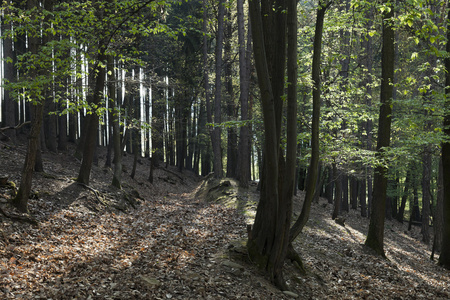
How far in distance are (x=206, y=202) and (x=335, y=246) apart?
751cm

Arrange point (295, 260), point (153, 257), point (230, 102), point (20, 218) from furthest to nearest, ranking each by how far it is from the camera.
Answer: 1. point (230, 102)
2. point (295, 260)
3. point (20, 218)
4. point (153, 257)

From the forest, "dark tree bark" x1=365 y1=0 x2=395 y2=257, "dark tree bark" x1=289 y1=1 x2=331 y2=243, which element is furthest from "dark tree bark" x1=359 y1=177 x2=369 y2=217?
"dark tree bark" x1=289 y1=1 x2=331 y2=243

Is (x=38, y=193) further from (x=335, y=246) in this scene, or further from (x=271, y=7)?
(x=335, y=246)

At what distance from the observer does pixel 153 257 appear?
7422mm

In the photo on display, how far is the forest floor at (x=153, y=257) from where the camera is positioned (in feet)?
18.9

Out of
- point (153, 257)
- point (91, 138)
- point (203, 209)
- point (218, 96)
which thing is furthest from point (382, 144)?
point (218, 96)

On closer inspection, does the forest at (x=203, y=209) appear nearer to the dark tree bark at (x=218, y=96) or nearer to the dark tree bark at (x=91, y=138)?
the dark tree bark at (x=91, y=138)

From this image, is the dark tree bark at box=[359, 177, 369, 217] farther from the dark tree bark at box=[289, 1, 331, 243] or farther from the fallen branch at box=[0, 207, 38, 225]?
the fallen branch at box=[0, 207, 38, 225]

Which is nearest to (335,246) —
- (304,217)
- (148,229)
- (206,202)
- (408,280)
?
(408,280)

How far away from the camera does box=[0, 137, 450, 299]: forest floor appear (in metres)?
5.77

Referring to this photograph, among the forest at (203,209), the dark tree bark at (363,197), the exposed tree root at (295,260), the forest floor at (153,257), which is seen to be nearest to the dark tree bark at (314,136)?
the forest at (203,209)

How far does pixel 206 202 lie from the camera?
17297 mm

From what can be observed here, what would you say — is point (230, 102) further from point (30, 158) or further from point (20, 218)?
point (20, 218)

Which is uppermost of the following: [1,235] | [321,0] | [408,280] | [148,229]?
[321,0]
